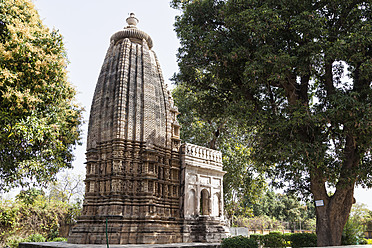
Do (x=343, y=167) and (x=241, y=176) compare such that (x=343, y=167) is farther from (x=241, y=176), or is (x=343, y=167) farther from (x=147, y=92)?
(x=241, y=176)

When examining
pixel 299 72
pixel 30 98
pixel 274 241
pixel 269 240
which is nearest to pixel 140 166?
pixel 30 98

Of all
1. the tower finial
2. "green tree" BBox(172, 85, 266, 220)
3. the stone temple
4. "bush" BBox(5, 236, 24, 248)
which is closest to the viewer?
the stone temple

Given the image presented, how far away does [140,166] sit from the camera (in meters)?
13.8

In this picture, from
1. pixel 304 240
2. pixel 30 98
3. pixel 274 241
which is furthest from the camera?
pixel 304 240

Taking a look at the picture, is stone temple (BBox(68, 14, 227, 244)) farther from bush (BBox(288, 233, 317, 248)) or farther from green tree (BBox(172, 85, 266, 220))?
green tree (BBox(172, 85, 266, 220))

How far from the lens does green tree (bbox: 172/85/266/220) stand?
922 inches

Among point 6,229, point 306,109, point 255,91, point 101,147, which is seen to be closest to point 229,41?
point 255,91

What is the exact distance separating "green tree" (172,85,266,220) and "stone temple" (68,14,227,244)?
6837 mm

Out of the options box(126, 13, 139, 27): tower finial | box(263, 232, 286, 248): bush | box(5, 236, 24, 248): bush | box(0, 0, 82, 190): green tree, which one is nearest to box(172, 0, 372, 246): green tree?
box(263, 232, 286, 248): bush

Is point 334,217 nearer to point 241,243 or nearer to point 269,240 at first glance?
point 269,240

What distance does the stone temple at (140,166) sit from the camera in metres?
12.7

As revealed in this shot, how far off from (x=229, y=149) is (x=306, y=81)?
12.6 m

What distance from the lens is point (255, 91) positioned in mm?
13562

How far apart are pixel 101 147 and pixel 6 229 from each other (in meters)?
9.17
